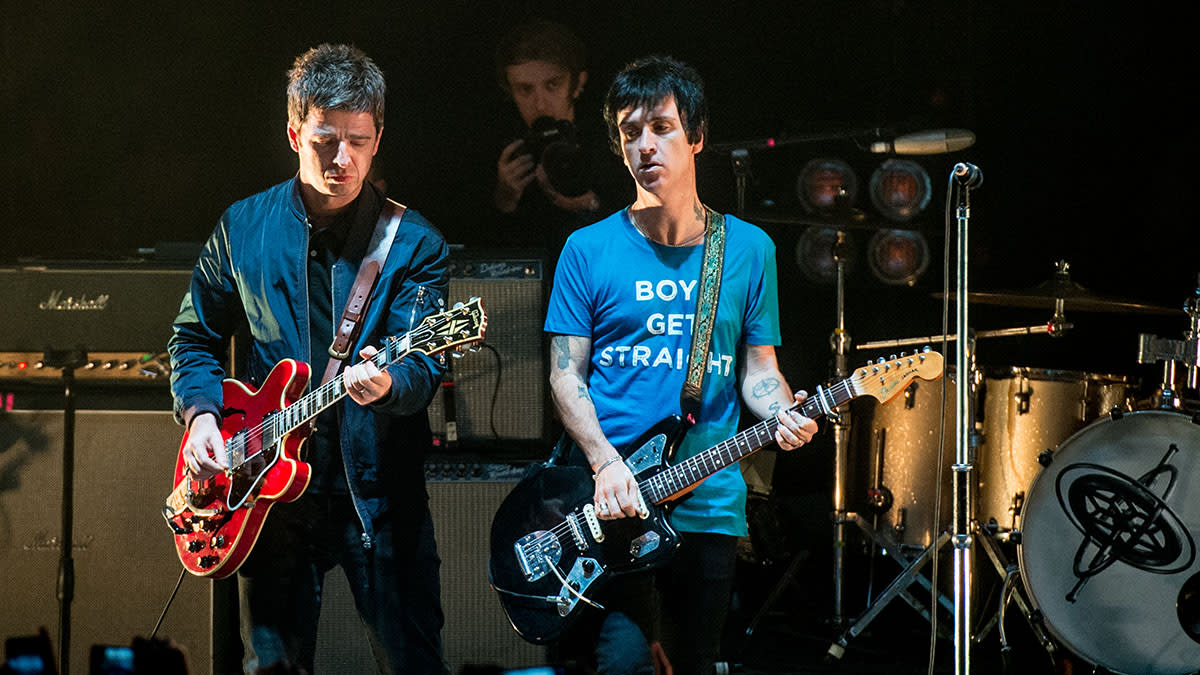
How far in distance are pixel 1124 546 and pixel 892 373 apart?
1726mm

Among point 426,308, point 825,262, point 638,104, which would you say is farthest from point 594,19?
point 426,308

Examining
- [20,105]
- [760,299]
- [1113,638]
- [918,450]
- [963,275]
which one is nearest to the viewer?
[963,275]

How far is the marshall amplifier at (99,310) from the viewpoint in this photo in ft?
13.9

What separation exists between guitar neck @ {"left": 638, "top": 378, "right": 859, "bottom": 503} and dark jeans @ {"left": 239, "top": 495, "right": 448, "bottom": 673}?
0.81 metres

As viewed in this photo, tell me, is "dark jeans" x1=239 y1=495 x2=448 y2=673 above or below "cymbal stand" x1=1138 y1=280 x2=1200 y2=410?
below

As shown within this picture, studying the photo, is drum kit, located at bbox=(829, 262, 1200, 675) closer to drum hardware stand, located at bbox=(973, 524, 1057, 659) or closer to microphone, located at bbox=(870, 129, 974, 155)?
drum hardware stand, located at bbox=(973, 524, 1057, 659)

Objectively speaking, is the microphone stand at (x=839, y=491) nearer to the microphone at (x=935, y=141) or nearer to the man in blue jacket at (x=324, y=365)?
the microphone at (x=935, y=141)

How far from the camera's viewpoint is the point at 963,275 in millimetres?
3254

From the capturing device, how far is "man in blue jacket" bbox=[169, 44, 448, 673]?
11.8 ft

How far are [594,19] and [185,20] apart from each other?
1.90 m

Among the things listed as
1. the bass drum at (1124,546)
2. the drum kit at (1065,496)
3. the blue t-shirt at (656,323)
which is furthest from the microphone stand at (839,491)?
the blue t-shirt at (656,323)

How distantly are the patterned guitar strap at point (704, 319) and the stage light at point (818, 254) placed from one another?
212 centimetres

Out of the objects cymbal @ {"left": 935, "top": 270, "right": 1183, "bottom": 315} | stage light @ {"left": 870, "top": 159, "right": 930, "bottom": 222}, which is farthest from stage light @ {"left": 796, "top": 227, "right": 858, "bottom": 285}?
cymbal @ {"left": 935, "top": 270, "right": 1183, "bottom": 315}

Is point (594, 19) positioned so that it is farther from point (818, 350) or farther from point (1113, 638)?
point (1113, 638)
